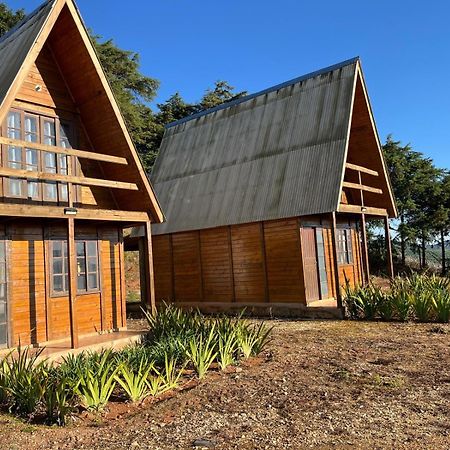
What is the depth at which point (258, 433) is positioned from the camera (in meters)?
5.06

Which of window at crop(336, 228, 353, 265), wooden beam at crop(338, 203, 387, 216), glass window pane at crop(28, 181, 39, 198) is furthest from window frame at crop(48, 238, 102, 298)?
window at crop(336, 228, 353, 265)

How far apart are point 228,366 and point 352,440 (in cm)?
372

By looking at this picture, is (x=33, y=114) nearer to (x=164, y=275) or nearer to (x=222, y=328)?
(x=222, y=328)

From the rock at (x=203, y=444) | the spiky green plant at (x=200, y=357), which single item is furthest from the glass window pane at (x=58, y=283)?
the rock at (x=203, y=444)

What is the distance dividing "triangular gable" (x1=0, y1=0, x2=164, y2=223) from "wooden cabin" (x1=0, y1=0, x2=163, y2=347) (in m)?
0.03

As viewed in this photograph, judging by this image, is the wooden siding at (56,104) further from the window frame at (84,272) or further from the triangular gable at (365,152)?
the triangular gable at (365,152)

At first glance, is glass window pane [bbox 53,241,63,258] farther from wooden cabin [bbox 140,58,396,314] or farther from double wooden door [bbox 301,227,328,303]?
double wooden door [bbox 301,227,328,303]

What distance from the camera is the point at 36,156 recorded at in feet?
34.3

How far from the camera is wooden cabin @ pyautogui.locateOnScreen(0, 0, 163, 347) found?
930cm

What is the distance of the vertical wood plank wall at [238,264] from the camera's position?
48.3 feet

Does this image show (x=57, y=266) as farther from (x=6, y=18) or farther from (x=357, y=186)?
(x=6, y=18)

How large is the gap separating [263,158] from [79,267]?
8.18 meters

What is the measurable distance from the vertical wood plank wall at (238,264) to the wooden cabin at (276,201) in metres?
0.04

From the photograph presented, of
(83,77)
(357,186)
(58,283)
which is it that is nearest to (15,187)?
(58,283)
